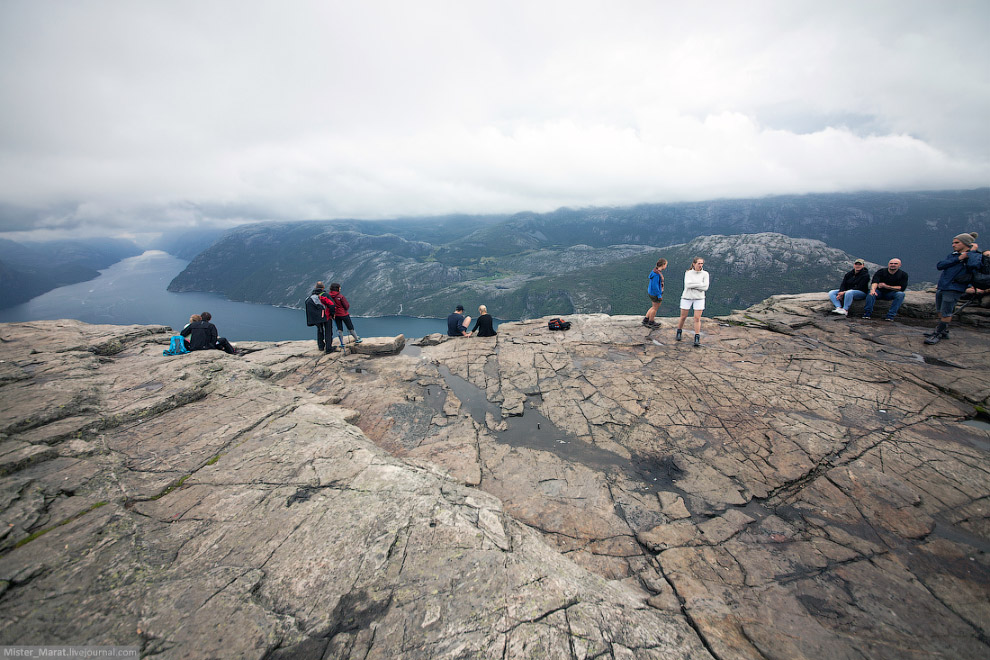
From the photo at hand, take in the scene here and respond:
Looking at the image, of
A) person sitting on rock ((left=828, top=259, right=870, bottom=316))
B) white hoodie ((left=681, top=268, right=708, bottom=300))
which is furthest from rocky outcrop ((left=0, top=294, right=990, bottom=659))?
person sitting on rock ((left=828, top=259, right=870, bottom=316))

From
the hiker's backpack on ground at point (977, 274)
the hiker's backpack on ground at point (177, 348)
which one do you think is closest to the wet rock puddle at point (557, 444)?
the hiker's backpack on ground at point (177, 348)

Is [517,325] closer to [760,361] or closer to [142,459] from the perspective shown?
[760,361]

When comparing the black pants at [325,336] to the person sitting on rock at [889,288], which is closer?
the person sitting on rock at [889,288]

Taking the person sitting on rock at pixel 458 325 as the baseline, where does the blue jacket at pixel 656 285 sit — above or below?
above

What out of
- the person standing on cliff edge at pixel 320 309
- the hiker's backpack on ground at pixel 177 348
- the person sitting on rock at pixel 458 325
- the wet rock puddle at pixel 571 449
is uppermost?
the person standing on cliff edge at pixel 320 309

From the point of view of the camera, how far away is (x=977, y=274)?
11.1m

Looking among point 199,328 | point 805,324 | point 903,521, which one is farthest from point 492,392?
point 805,324

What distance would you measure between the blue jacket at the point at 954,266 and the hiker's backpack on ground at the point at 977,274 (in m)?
0.08

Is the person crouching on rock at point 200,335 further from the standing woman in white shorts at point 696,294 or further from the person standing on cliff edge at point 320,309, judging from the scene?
the standing woman in white shorts at point 696,294

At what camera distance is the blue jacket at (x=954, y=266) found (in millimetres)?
11070

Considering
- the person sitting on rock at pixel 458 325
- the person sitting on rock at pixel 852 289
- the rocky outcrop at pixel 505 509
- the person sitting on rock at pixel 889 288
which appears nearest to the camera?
the rocky outcrop at pixel 505 509

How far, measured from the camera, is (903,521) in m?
5.81

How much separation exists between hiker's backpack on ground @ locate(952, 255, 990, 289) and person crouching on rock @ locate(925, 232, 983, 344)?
6 centimetres

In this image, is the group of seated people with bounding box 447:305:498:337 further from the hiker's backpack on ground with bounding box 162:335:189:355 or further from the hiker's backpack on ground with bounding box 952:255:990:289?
Answer: the hiker's backpack on ground with bounding box 952:255:990:289
